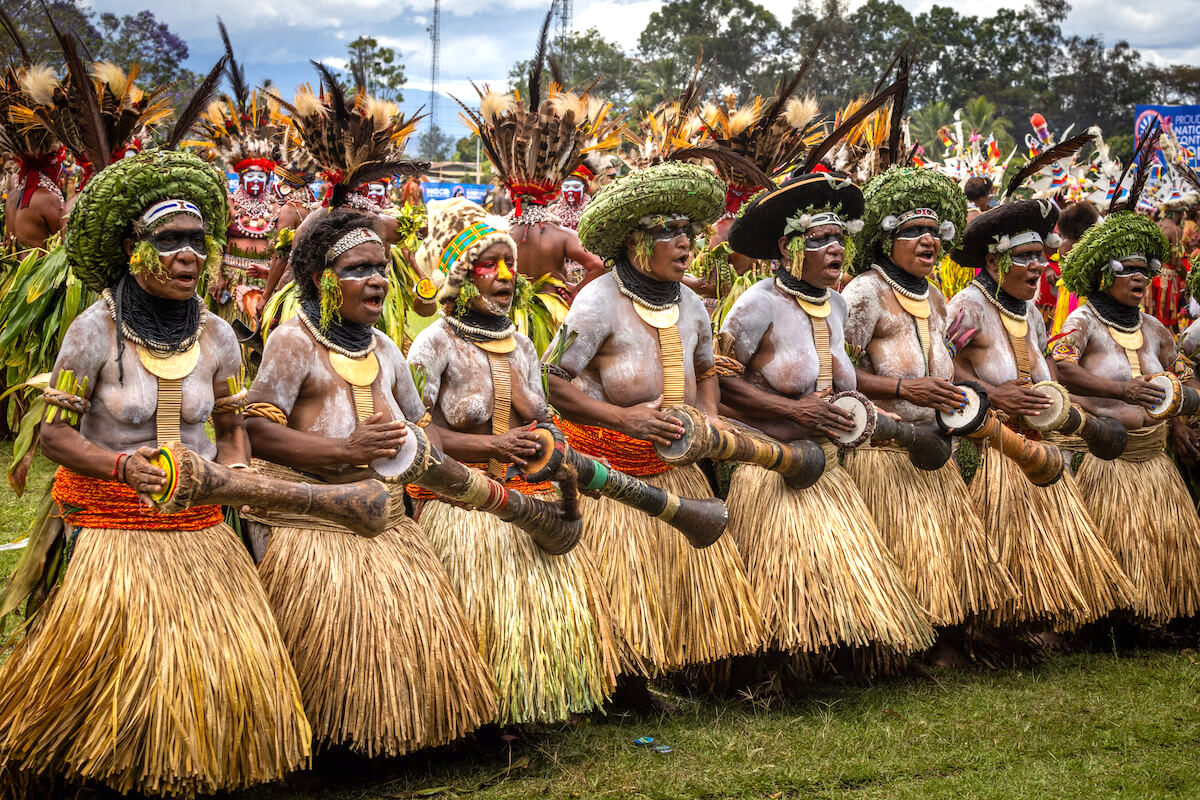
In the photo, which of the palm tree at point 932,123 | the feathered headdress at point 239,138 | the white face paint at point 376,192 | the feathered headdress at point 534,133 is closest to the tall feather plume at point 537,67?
the feathered headdress at point 534,133

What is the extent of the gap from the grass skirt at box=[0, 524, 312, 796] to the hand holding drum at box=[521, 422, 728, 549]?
1043mm

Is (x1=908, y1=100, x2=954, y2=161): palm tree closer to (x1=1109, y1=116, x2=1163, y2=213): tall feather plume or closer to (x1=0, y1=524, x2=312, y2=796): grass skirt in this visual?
(x1=1109, y1=116, x2=1163, y2=213): tall feather plume

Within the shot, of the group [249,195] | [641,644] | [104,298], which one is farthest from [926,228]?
[249,195]

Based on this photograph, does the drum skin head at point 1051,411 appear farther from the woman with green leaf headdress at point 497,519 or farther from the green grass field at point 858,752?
the woman with green leaf headdress at point 497,519

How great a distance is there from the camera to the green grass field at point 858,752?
3.85m

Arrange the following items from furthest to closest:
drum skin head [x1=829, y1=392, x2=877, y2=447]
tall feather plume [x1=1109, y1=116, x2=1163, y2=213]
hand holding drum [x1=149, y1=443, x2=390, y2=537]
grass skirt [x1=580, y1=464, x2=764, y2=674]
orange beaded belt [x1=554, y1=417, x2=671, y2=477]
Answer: tall feather plume [x1=1109, y1=116, x2=1163, y2=213] < drum skin head [x1=829, y1=392, x2=877, y2=447] < orange beaded belt [x1=554, y1=417, x2=671, y2=477] < grass skirt [x1=580, y1=464, x2=764, y2=674] < hand holding drum [x1=149, y1=443, x2=390, y2=537]

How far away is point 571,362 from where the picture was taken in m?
4.47

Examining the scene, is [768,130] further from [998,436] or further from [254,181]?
[254,181]

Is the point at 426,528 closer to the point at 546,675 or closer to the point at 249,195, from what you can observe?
the point at 546,675

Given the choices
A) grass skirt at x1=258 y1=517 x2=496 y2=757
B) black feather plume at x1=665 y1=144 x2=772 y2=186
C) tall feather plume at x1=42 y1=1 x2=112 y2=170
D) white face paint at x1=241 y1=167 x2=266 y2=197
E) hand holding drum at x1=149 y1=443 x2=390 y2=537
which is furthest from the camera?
white face paint at x1=241 y1=167 x2=266 y2=197

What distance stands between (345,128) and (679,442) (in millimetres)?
2452

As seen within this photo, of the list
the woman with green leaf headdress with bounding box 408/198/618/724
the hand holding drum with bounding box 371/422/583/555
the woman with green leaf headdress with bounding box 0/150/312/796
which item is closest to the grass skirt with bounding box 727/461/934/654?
the woman with green leaf headdress with bounding box 408/198/618/724

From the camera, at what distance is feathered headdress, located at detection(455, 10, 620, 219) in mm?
6535

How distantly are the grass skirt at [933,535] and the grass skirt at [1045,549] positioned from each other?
0.10 metres
